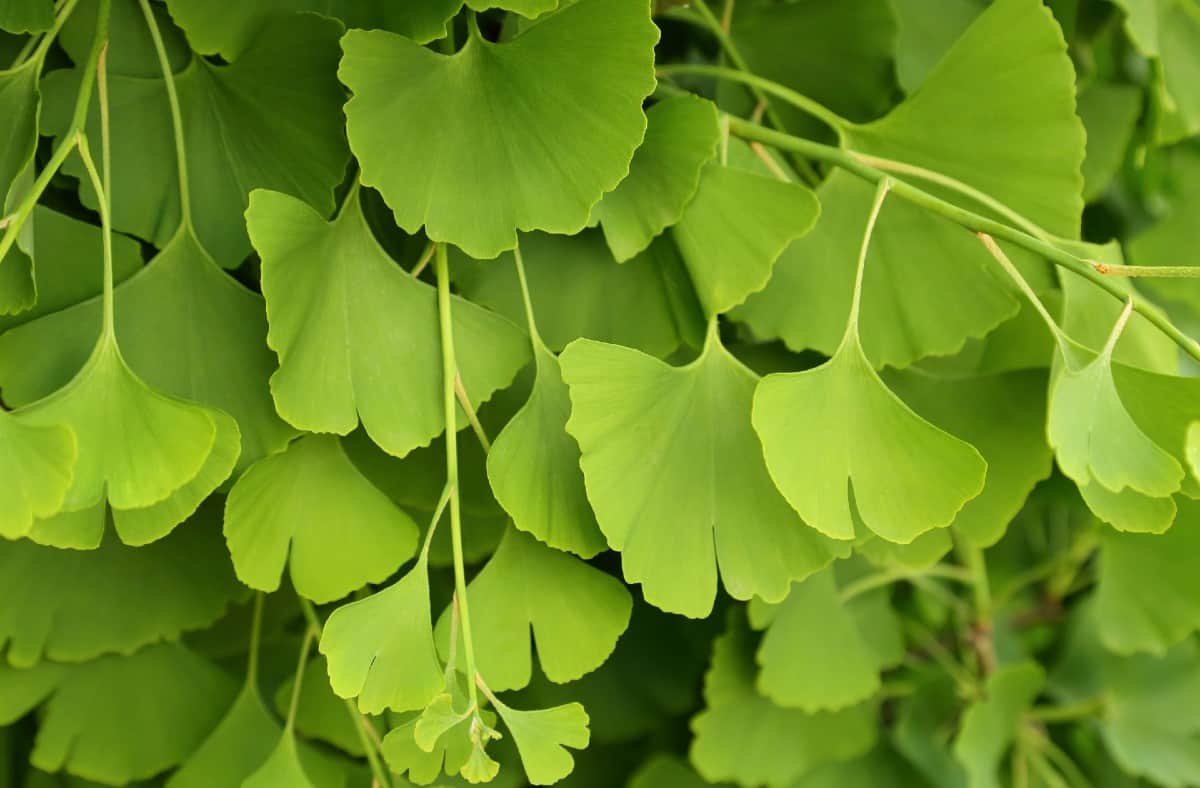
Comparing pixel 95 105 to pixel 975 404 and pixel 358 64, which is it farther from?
pixel 975 404

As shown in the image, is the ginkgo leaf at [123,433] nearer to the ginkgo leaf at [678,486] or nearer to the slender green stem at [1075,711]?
the ginkgo leaf at [678,486]

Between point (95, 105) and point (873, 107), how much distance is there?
0.30 metres

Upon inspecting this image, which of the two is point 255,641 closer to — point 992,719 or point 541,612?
point 541,612

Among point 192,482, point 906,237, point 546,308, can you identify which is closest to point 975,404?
point 906,237

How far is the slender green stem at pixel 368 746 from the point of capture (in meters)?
0.42

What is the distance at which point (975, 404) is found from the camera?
1.46ft

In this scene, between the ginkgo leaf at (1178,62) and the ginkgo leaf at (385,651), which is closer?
the ginkgo leaf at (385,651)

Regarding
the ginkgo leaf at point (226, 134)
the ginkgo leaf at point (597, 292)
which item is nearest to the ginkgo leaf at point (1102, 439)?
the ginkgo leaf at point (597, 292)

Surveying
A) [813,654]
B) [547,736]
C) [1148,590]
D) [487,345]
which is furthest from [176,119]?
[1148,590]

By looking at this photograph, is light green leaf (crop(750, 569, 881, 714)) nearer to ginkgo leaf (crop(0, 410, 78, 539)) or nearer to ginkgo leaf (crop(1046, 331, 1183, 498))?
ginkgo leaf (crop(1046, 331, 1183, 498))

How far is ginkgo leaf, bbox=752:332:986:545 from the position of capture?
0.34m

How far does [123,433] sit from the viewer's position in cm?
32

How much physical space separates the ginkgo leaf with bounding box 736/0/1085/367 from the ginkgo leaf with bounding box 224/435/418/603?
152 mm

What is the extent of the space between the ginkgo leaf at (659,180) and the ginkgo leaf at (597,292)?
2 cm
